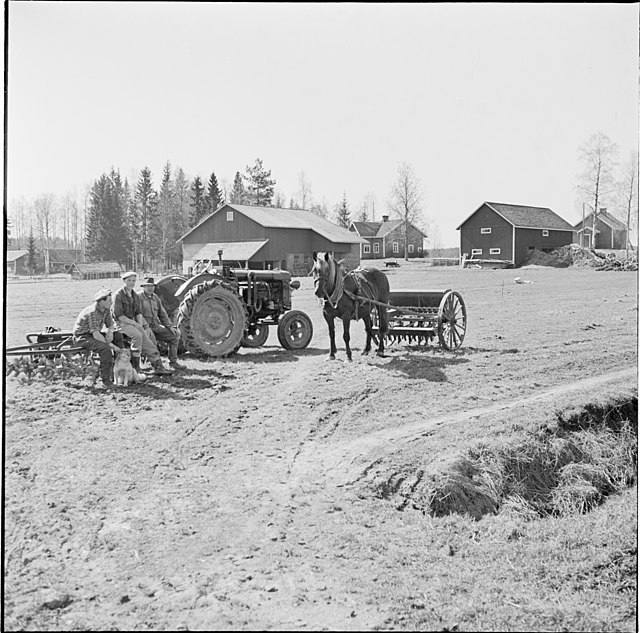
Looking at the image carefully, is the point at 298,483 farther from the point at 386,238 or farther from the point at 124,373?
the point at 386,238

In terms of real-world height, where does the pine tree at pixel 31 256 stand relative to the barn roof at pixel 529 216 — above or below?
below

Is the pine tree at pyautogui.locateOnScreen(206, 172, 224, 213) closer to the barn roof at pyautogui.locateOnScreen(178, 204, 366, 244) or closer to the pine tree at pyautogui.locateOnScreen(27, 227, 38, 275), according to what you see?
the barn roof at pyautogui.locateOnScreen(178, 204, 366, 244)

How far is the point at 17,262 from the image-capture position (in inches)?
151

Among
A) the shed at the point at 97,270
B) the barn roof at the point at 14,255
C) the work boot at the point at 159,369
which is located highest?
the barn roof at the point at 14,255

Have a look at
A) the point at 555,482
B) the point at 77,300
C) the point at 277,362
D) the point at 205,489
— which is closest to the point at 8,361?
the point at 77,300

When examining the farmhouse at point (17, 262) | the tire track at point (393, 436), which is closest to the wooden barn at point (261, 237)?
the farmhouse at point (17, 262)

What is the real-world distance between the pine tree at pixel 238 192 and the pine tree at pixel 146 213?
0.52 m

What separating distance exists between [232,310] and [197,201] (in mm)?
2716

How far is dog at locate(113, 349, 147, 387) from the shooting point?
4.68 metres

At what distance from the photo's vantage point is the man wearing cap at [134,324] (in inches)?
195

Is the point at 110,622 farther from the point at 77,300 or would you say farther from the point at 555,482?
the point at 555,482

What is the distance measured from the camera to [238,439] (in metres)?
4.41

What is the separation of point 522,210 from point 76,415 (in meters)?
3.39

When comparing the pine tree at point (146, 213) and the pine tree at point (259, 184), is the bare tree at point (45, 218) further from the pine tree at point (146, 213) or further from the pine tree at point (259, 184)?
the pine tree at point (259, 184)
